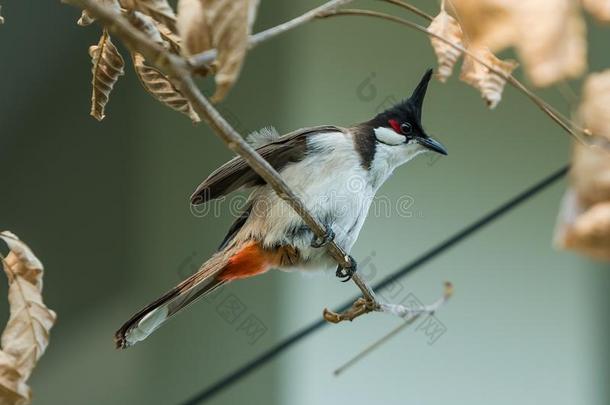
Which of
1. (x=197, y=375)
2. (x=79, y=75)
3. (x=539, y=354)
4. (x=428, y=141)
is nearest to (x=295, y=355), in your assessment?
(x=197, y=375)

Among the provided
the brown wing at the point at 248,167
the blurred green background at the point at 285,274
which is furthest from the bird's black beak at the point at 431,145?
the blurred green background at the point at 285,274

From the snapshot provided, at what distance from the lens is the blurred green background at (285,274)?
2.63m

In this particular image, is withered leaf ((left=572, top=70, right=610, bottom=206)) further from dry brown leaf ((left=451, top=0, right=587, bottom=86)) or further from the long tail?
the long tail

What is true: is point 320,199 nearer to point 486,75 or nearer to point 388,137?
point 388,137

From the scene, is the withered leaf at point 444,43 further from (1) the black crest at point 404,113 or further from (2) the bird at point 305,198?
(1) the black crest at point 404,113

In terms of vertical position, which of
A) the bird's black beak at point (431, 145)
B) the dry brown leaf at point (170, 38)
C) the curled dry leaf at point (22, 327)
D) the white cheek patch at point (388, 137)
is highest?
the bird's black beak at point (431, 145)

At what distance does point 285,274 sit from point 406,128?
41.4 inches

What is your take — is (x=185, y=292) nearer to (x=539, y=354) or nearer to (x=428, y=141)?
(x=428, y=141)

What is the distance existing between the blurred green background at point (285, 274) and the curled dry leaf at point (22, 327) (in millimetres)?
1450

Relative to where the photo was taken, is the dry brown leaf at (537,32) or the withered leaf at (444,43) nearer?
the dry brown leaf at (537,32)

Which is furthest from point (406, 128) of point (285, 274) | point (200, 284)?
point (285, 274)

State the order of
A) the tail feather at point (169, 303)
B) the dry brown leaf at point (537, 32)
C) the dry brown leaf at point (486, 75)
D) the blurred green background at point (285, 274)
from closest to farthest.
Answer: the dry brown leaf at point (537, 32)
the dry brown leaf at point (486, 75)
the tail feather at point (169, 303)
the blurred green background at point (285, 274)

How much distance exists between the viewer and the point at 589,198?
0.52 meters

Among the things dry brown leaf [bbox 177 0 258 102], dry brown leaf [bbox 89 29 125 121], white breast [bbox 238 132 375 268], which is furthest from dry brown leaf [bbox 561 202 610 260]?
white breast [bbox 238 132 375 268]
